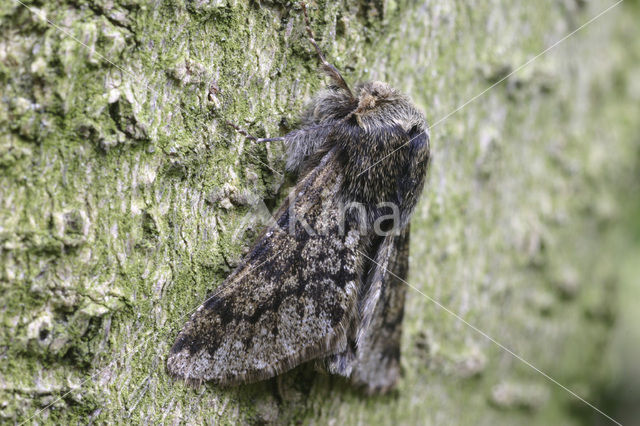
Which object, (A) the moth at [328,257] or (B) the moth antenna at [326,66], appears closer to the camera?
(A) the moth at [328,257]

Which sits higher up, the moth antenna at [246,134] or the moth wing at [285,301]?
the moth antenna at [246,134]

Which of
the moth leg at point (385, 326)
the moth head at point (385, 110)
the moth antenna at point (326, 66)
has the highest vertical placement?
the moth antenna at point (326, 66)

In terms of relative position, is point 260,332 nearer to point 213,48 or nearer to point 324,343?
point 324,343

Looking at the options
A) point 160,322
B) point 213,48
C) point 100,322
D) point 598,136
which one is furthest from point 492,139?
point 100,322

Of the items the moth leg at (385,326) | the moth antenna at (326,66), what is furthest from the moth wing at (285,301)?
the moth antenna at (326,66)

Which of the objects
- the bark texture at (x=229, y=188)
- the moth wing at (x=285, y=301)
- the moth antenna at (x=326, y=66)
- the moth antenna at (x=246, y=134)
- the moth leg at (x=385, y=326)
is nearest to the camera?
the bark texture at (x=229, y=188)

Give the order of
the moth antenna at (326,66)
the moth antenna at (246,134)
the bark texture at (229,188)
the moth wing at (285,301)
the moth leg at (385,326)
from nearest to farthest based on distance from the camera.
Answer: the bark texture at (229,188), the moth wing at (285,301), the moth antenna at (246,134), the moth antenna at (326,66), the moth leg at (385,326)

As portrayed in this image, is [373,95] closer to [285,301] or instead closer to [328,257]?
[328,257]

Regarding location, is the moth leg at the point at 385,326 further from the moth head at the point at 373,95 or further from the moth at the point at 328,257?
the moth head at the point at 373,95
